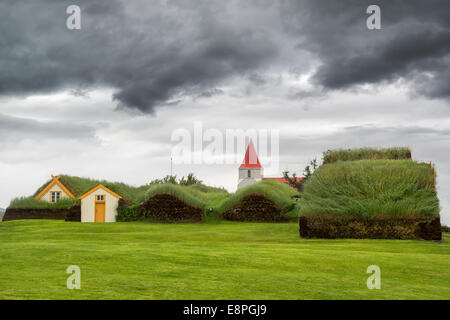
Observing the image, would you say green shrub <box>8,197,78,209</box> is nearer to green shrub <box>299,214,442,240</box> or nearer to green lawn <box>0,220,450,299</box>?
green shrub <box>299,214,442,240</box>

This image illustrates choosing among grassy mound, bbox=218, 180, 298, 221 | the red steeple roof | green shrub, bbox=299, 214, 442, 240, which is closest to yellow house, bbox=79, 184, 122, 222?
grassy mound, bbox=218, 180, 298, 221

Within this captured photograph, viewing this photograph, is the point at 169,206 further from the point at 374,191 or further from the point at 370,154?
the point at 374,191

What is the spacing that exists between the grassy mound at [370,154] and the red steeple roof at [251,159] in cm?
6366

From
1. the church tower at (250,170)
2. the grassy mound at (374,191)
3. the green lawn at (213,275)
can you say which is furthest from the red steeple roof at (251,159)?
the green lawn at (213,275)

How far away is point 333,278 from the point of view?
787 centimetres

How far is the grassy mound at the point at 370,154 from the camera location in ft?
87.3

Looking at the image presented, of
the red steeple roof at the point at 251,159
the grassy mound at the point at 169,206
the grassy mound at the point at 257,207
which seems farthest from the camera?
the red steeple roof at the point at 251,159

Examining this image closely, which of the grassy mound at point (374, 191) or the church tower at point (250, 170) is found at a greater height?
the church tower at point (250, 170)

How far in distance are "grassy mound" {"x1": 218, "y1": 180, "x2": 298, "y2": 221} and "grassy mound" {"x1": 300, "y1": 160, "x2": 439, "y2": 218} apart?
12322mm

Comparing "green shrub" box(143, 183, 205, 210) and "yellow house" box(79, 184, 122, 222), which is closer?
"green shrub" box(143, 183, 205, 210)

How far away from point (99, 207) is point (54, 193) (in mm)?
7262

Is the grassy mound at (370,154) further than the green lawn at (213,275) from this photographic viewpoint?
Yes

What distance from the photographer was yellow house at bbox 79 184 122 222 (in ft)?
114

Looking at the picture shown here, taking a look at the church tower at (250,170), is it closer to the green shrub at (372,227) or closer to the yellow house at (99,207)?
the yellow house at (99,207)
